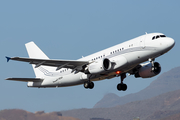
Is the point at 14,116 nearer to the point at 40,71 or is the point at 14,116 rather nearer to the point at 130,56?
the point at 40,71

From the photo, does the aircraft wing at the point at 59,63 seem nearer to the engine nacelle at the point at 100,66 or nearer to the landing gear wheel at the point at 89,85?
the engine nacelle at the point at 100,66

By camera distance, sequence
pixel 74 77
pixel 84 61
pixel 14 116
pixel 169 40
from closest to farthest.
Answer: pixel 169 40, pixel 84 61, pixel 74 77, pixel 14 116

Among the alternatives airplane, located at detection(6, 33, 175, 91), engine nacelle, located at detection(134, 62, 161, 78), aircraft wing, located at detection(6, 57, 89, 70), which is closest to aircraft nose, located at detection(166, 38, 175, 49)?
airplane, located at detection(6, 33, 175, 91)

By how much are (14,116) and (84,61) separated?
74.0m

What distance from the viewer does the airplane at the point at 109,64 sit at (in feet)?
136

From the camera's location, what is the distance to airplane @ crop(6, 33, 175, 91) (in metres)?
41.5

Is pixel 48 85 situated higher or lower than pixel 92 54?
lower

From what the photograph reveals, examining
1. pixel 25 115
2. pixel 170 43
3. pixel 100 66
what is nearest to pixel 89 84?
pixel 100 66

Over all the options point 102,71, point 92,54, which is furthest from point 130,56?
point 92,54

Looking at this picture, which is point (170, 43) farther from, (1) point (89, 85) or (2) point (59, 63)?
(2) point (59, 63)

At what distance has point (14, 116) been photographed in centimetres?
11275

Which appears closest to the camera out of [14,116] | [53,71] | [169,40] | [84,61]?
[169,40]

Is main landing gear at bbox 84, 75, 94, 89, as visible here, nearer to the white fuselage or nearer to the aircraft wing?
the white fuselage

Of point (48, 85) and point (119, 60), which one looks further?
point (48, 85)
